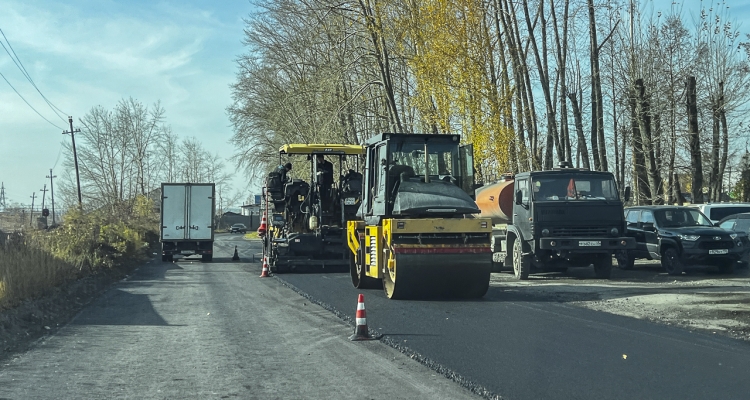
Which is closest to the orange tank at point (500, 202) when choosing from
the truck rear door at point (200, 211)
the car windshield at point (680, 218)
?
the car windshield at point (680, 218)

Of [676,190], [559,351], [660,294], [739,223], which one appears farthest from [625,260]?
[676,190]

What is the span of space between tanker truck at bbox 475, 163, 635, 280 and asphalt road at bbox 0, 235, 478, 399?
5.80 m

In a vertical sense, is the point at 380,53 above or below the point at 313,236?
above

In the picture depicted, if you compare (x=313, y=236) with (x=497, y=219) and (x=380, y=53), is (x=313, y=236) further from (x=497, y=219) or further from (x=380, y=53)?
(x=380, y=53)

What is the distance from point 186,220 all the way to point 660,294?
2143cm

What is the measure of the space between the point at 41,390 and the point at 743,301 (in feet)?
35.4

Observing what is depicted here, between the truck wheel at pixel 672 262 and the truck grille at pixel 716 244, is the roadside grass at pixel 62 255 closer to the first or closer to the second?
the truck wheel at pixel 672 262

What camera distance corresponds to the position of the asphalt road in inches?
287

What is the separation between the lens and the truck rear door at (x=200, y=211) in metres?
31.6

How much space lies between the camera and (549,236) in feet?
59.6

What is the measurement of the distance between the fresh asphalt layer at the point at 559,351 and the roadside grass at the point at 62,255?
5.94m

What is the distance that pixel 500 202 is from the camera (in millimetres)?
20406

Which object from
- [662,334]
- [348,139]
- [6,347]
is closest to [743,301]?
[662,334]

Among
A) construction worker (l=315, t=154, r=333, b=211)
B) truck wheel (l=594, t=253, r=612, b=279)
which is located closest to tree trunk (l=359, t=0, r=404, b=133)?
construction worker (l=315, t=154, r=333, b=211)
